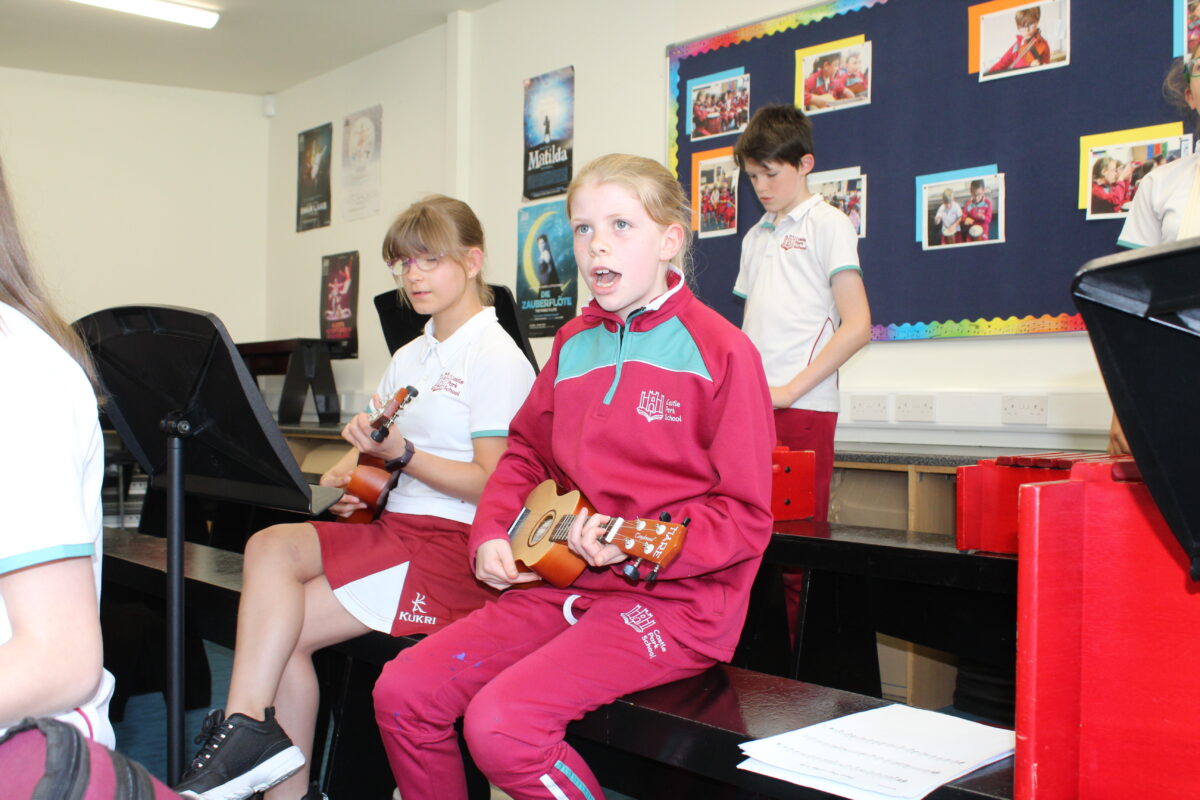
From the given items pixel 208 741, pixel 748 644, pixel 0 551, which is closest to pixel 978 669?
pixel 748 644

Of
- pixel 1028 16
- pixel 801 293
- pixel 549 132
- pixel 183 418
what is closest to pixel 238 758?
pixel 183 418

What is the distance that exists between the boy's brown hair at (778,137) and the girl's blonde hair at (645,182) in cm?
97

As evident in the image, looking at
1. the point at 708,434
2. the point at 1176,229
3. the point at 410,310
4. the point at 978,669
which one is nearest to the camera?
the point at 708,434

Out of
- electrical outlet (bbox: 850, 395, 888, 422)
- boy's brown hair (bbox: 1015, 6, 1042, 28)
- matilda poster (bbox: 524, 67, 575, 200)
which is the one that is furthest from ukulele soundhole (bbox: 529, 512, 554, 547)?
matilda poster (bbox: 524, 67, 575, 200)

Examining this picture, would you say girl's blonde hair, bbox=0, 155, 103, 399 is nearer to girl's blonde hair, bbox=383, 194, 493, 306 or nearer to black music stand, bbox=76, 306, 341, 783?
black music stand, bbox=76, 306, 341, 783

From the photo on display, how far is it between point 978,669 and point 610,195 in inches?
74.9

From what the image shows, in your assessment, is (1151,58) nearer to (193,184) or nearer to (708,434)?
(708,434)

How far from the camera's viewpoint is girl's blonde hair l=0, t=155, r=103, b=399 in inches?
39.8

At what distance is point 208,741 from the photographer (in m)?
1.71

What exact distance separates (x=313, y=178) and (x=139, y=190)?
45.0 inches

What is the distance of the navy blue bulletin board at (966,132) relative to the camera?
123 inches

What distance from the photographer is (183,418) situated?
5.88ft

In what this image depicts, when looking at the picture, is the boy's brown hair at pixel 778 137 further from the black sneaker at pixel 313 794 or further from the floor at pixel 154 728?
the black sneaker at pixel 313 794

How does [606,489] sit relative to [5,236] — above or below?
below
